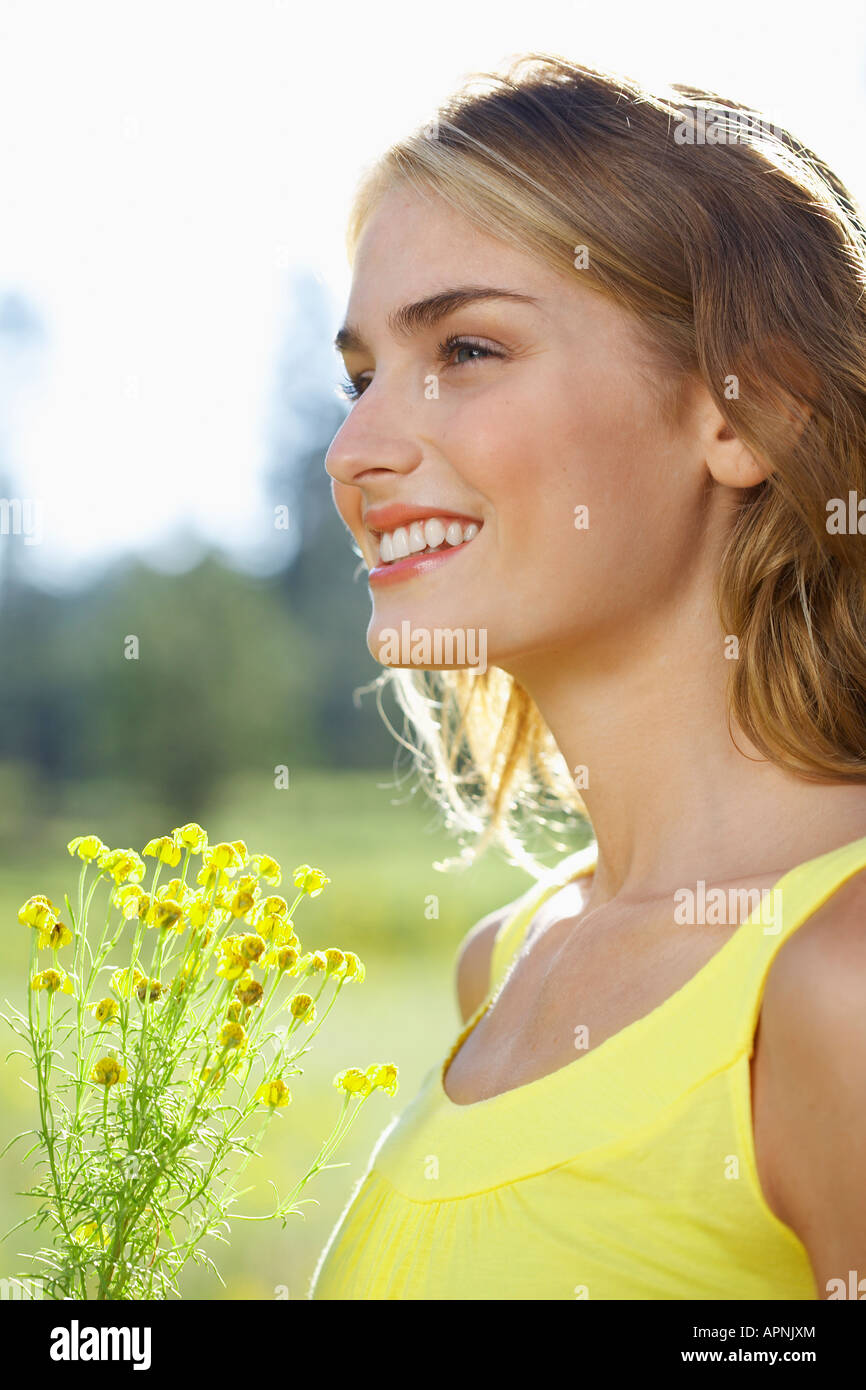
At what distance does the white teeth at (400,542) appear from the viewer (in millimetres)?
1164

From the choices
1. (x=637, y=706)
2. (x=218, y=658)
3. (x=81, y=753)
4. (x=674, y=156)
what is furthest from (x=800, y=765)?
(x=218, y=658)

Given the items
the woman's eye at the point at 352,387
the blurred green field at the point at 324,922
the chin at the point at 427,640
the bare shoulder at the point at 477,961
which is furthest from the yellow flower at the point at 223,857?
the blurred green field at the point at 324,922

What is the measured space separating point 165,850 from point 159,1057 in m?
0.14

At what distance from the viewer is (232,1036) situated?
79 centimetres

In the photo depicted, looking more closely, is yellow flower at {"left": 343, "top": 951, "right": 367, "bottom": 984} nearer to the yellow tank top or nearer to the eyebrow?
the yellow tank top

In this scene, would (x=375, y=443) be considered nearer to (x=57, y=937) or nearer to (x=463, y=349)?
(x=463, y=349)

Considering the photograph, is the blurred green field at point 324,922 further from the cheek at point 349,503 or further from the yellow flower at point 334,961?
the yellow flower at point 334,961

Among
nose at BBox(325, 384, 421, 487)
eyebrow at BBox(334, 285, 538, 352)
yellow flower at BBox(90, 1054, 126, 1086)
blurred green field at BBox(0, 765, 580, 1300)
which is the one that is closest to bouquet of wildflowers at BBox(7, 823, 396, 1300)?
yellow flower at BBox(90, 1054, 126, 1086)

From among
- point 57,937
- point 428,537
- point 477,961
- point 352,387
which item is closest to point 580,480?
point 428,537

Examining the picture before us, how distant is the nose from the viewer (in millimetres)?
1135

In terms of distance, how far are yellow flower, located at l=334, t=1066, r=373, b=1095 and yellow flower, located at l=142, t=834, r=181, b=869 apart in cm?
19

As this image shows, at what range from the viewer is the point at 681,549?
1.17 m

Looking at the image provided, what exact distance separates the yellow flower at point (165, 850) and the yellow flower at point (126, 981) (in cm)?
8

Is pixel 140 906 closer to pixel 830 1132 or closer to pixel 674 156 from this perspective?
pixel 830 1132
